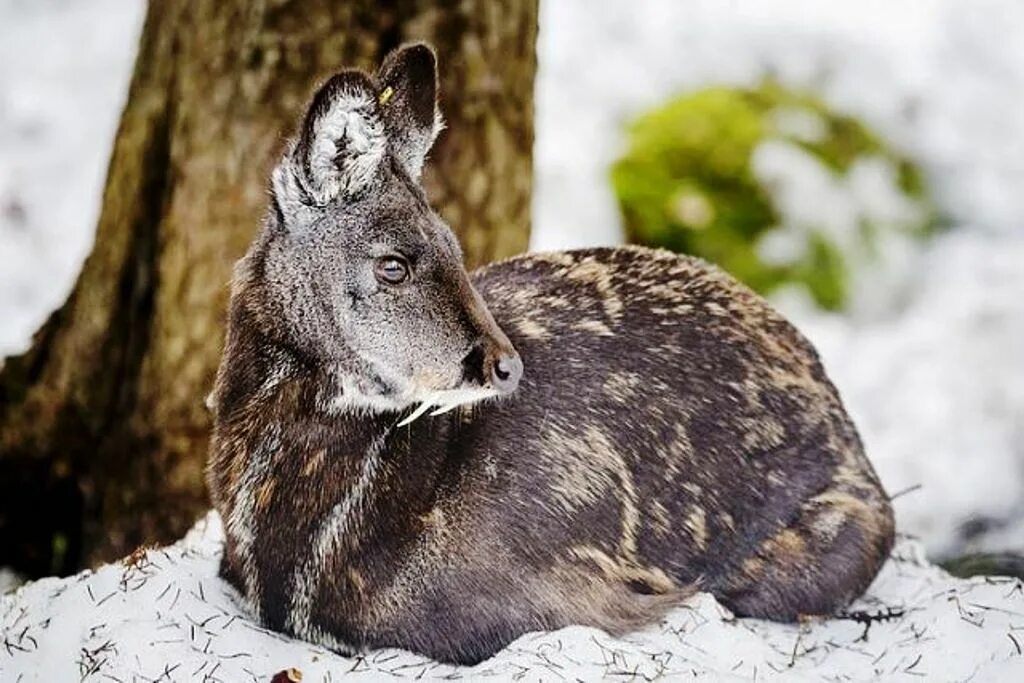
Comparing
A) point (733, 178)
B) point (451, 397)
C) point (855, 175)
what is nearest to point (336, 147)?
point (451, 397)

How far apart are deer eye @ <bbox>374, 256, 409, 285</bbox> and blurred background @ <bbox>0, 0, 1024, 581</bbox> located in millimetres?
4318

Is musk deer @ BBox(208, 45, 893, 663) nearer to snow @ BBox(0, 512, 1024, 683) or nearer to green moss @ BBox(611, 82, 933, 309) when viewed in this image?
snow @ BBox(0, 512, 1024, 683)

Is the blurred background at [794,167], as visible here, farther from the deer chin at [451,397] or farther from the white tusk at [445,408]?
the deer chin at [451,397]

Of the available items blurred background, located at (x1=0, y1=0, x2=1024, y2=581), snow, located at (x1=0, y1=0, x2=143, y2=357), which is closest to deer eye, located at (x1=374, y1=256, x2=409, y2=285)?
blurred background, located at (x1=0, y1=0, x2=1024, y2=581)

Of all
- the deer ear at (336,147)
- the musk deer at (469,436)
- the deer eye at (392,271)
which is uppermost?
the deer ear at (336,147)

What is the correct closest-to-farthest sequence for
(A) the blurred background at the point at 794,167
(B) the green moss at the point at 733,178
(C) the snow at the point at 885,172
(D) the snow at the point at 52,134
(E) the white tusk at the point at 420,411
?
(E) the white tusk at the point at 420,411
(C) the snow at the point at 885,172
(A) the blurred background at the point at 794,167
(D) the snow at the point at 52,134
(B) the green moss at the point at 733,178

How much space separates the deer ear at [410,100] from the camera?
13.8ft

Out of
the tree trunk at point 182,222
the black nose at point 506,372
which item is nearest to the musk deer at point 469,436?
the black nose at point 506,372

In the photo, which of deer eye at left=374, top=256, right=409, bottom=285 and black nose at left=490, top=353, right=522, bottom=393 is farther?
deer eye at left=374, top=256, right=409, bottom=285

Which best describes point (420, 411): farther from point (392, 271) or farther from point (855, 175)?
point (855, 175)

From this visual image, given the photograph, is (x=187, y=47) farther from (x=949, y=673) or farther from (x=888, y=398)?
(x=888, y=398)

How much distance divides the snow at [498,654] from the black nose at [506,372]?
29.3 inches

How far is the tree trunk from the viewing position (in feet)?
19.0

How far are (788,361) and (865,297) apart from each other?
14.4 feet
